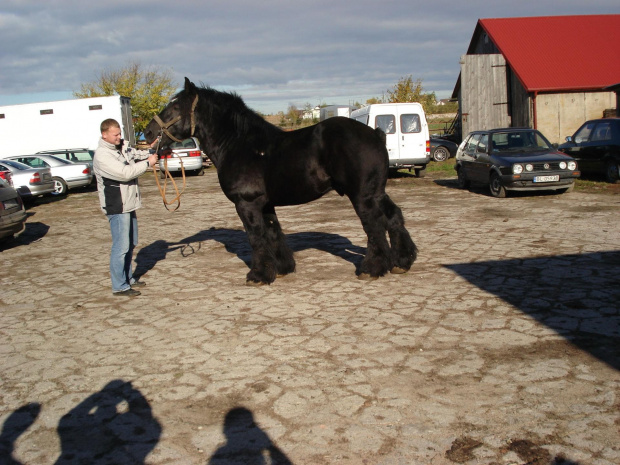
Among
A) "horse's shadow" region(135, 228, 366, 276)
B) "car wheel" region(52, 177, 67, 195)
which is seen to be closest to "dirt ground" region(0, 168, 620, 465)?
"horse's shadow" region(135, 228, 366, 276)

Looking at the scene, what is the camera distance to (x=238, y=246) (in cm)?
1002

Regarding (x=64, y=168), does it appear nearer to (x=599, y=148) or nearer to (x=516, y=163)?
(x=516, y=163)

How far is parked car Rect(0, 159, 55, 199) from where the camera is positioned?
742 inches

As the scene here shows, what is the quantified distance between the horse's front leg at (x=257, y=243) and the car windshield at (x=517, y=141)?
949cm

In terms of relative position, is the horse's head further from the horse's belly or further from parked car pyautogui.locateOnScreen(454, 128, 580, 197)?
parked car pyautogui.locateOnScreen(454, 128, 580, 197)

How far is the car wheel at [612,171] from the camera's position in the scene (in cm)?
1568

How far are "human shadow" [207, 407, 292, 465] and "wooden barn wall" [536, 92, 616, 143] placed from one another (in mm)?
25793

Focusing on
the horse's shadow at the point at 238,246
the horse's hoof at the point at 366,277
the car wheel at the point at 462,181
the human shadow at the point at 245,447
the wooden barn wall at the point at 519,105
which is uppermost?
Answer: the wooden barn wall at the point at 519,105

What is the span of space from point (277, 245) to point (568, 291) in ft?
11.3

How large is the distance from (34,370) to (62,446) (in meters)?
1.52

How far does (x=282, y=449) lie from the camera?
3.54 meters

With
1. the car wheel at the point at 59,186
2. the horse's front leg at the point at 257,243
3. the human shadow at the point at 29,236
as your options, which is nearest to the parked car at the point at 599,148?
the horse's front leg at the point at 257,243

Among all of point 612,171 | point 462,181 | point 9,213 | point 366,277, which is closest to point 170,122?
point 366,277

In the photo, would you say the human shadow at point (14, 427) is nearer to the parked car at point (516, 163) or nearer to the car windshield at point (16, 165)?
the parked car at point (516, 163)
